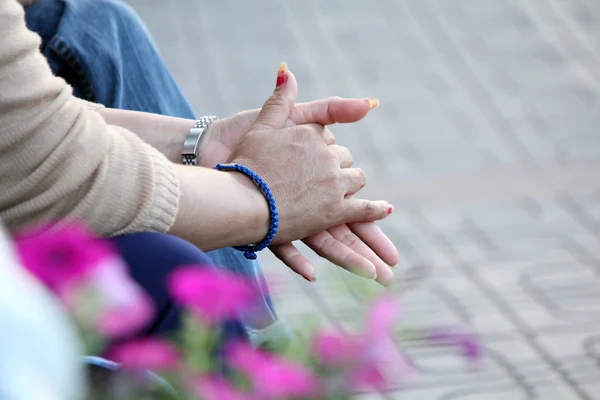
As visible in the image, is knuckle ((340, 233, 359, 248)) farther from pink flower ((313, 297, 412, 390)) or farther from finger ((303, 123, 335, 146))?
pink flower ((313, 297, 412, 390))

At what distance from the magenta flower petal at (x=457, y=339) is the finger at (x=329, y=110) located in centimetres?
107

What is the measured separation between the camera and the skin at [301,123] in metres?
1.58

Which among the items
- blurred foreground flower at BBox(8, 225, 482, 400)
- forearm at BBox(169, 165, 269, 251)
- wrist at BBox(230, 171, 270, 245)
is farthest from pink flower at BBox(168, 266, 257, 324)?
wrist at BBox(230, 171, 270, 245)

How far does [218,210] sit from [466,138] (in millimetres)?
2874

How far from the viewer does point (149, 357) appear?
59cm

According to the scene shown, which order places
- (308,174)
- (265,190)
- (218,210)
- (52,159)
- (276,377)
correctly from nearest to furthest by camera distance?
(276,377) < (52,159) < (218,210) < (265,190) < (308,174)

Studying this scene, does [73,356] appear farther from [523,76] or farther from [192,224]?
[523,76]

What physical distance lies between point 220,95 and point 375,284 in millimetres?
3935

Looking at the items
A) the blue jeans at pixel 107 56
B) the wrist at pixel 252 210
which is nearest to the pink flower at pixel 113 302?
the wrist at pixel 252 210

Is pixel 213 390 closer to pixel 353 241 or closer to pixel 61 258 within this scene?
pixel 61 258

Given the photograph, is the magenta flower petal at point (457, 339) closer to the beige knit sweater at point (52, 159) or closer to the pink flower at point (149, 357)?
the pink flower at point (149, 357)

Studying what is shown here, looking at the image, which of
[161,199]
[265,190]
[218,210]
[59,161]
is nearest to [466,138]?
[265,190]

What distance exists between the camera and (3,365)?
0.44 meters

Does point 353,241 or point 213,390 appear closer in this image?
point 213,390
